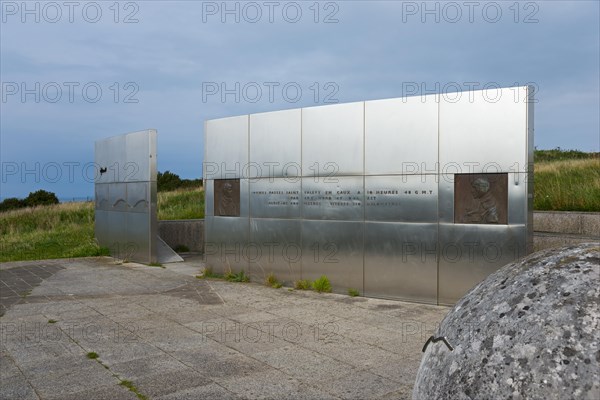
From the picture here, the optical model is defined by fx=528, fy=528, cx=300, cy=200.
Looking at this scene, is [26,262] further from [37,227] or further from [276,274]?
[37,227]

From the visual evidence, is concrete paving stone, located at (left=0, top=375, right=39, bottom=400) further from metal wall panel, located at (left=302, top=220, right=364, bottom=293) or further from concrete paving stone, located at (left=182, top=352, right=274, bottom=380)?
metal wall panel, located at (left=302, top=220, right=364, bottom=293)

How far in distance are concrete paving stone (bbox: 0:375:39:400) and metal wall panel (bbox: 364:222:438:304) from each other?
6.49 metres

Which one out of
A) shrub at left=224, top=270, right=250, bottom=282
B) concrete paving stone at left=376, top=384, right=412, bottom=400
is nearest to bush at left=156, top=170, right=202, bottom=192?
shrub at left=224, top=270, right=250, bottom=282

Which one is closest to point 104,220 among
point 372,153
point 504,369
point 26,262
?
point 26,262

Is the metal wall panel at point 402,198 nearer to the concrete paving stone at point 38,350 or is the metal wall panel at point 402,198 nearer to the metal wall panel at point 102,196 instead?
the concrete paving stone at point 38,350

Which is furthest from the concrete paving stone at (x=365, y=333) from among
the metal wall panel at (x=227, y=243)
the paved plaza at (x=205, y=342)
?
the metal wall panel at (x=227, y=243)

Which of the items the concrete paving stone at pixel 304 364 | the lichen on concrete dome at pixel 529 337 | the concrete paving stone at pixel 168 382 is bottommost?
the concrete paving stone at pixel 304 364

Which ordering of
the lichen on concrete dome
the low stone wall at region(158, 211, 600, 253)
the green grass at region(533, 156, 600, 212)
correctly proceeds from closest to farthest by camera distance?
the lichen on concrete dome < the low stone wall at region(158, 211, 600, 253) < the green grass at region(533, 156, 600, 212)

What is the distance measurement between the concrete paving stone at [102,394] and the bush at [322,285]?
6028mm

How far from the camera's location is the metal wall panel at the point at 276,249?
11602mm

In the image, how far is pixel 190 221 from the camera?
2022 cm

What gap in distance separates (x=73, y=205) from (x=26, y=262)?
17.4m

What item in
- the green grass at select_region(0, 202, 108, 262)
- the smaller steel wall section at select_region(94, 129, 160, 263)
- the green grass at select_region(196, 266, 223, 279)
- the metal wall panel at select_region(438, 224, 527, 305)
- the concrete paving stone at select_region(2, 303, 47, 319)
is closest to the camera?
the metal wall panel at select_region(438, 224, 527, 305)

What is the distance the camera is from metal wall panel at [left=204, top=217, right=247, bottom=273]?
12.6m
